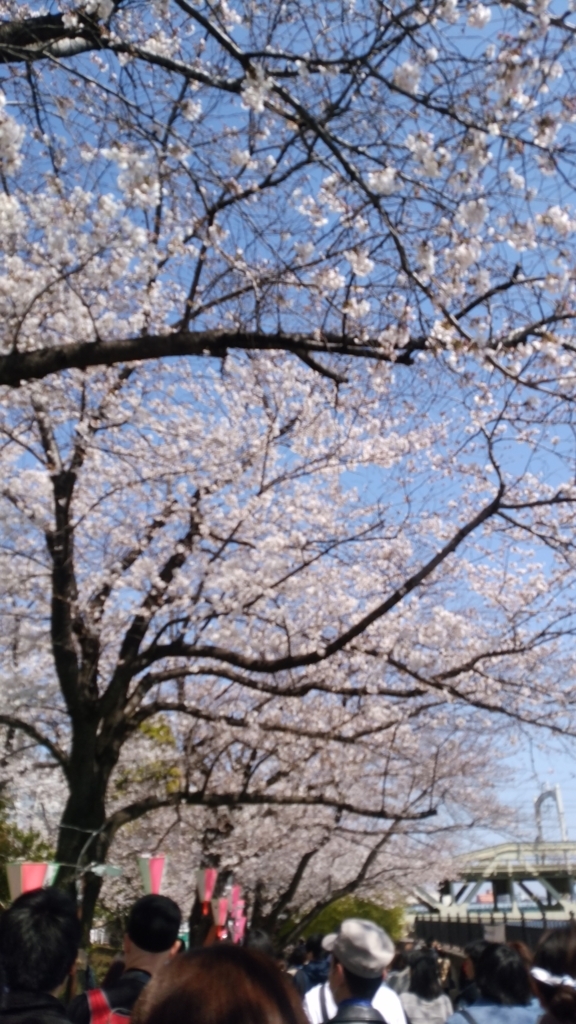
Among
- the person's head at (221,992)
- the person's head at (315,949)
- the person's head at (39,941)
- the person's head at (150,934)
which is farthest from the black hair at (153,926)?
the person's head at (315,949)

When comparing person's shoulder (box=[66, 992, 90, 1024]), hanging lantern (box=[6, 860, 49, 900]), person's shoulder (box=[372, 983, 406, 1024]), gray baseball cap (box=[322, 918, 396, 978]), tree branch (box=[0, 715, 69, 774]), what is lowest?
person's shoulder (box=[66, 992, 90, 1024])

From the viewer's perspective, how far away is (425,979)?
16.3ft

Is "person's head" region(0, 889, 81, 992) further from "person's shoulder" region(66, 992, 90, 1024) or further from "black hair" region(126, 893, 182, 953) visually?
"black hair" region(126, 893, 182, 953)

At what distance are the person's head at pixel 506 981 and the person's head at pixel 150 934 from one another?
109 cm

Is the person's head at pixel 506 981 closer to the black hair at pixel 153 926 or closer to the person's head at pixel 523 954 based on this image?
the person's head at pixel 523 954

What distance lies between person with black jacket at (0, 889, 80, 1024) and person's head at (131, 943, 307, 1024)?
1.26 meters

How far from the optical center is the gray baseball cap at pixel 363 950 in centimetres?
267

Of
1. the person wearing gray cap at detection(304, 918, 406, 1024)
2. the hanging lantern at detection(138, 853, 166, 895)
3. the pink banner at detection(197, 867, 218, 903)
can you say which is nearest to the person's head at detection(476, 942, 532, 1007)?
the person wearing gray cap at detection(304, 918, 406, 1024)

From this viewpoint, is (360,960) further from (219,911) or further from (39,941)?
(219,911)

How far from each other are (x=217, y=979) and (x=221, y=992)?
0.08 ft

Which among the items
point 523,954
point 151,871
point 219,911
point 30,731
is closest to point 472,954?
point 523,954

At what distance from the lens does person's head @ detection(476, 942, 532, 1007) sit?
11.0 ft

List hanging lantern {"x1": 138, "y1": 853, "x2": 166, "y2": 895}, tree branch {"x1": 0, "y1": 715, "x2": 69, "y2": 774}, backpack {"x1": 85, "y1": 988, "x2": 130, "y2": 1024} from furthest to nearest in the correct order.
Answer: tree branch {"x1": 0, "y1": 715, "x2": 69, "y2": 774}, hanging lantern {"x1": 138, "y1": 853, "x2": 166, "y2": 895}, backpack {"x1": 85, "y1": 988, "x2": 130, "y2": 1024}

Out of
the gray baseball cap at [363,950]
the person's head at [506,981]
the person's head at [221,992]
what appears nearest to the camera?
the person's head at [221,992]
